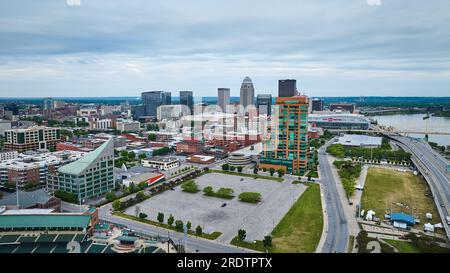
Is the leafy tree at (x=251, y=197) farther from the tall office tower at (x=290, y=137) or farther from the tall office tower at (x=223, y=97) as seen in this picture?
the tall office tower at (x=223, y=97)

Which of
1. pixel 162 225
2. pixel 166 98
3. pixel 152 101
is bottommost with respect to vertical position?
pixel 162 225

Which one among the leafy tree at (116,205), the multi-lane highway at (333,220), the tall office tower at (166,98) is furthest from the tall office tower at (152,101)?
the leafy tree at (116,205)

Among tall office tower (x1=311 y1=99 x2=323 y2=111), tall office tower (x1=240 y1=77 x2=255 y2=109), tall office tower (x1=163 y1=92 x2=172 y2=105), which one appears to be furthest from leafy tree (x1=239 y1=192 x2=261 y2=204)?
tall office tower (x1=311 y1=99 x2=323 y2=111)

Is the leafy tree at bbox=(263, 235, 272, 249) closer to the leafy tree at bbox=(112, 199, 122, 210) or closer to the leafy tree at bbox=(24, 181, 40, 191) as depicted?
the leafy tree at bbox=(112, 199, 122, 210)

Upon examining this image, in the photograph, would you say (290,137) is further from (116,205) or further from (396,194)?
(116,205)

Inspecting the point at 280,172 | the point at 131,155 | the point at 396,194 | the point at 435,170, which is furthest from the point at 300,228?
the point at 131,155
